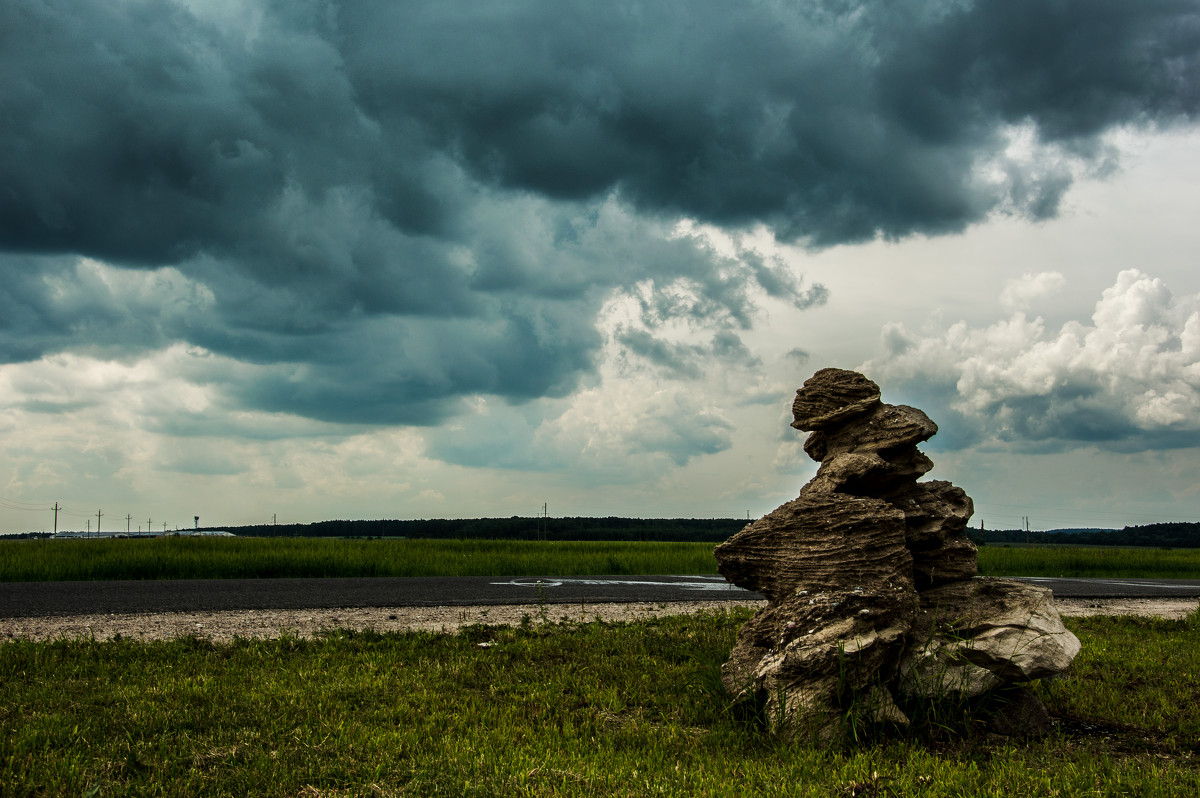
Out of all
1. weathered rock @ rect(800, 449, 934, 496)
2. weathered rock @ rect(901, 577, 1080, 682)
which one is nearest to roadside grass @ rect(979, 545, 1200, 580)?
weathered rock @ rect(901, 577, 1080, 682)

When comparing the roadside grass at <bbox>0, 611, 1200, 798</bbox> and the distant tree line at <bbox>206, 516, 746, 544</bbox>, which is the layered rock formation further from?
the distant tree line at <bbox>206, 516, 746, 544</bbox>

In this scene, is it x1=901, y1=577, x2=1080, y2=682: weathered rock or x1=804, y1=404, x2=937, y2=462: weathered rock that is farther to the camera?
x1=804, y1=404, x2=937, y2=462: weathered rock

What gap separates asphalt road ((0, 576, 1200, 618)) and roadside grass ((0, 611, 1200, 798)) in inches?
200

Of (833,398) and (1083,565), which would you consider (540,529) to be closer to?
(1083,565)

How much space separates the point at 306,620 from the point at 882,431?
10.4 metres

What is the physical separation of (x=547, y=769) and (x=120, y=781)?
306cm

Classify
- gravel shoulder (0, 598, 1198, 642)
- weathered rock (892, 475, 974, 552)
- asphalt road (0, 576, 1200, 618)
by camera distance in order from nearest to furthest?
1. weathered rock (892, 475, 974, 552)
2. gravel shoulder (0, 598, 1198, 642)
3. asphalt road (0, 576, 1200, 618)

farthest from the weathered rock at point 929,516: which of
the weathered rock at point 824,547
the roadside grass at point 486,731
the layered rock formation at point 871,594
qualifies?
the roadside grass at point 486,731

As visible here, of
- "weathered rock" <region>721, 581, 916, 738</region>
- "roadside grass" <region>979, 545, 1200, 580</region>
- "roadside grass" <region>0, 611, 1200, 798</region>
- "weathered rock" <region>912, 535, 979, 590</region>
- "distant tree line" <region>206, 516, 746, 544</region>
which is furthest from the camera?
"distant tree line" <region>206, 516, 746, 544</region>

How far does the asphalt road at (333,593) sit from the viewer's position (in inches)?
597

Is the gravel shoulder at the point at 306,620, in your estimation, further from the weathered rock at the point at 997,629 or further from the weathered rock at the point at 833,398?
the weathered rock at the point at 997,629

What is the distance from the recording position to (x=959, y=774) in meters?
5.70

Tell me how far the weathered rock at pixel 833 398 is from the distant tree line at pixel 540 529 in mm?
77902

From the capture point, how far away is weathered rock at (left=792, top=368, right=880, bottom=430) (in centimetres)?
851
